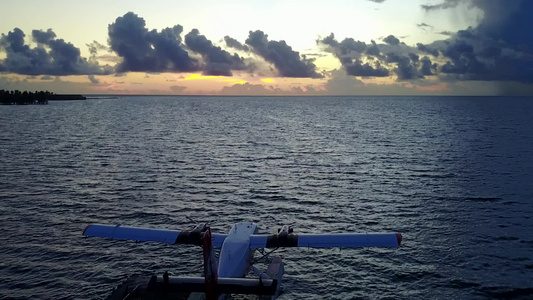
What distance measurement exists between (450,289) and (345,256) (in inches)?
304

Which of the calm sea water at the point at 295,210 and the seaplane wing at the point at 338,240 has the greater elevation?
the seaplane wing at the point at 338,240

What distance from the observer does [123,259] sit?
29891 mm

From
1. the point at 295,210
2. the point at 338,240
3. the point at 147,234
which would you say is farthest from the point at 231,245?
the point at 295,210

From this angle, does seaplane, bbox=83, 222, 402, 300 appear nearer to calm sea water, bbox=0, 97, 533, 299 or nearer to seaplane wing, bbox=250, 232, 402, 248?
seaplane wing, bbox=250, 232, 402, 248

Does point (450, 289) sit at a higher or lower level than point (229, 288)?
lower

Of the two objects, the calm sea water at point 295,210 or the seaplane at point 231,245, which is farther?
the calm sea water at point 295,210

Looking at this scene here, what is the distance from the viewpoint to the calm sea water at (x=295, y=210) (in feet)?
88.1

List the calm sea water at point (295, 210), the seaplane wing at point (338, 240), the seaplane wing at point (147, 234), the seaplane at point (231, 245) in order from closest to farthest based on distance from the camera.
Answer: the seaplane at point (231, 245)
the seaplane wing at point (338, 240)
the seaplane wing at point (147, 234)
the calm sea water at point (295, 210)

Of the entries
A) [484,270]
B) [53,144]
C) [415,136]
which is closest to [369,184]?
[484,270]

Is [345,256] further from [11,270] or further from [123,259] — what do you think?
[11,270]

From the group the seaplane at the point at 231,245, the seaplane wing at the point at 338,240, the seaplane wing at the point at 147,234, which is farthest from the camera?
the seaplane wing at the point at 147,234

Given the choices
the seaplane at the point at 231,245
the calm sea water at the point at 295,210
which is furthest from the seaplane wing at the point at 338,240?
the calm sea water at the point at 295,210

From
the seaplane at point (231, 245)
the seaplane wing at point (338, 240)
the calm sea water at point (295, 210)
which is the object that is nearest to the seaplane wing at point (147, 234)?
the seaplane at point (231, 245)

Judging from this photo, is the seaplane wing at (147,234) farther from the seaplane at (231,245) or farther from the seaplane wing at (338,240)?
the seaplane wing at (338,240)
